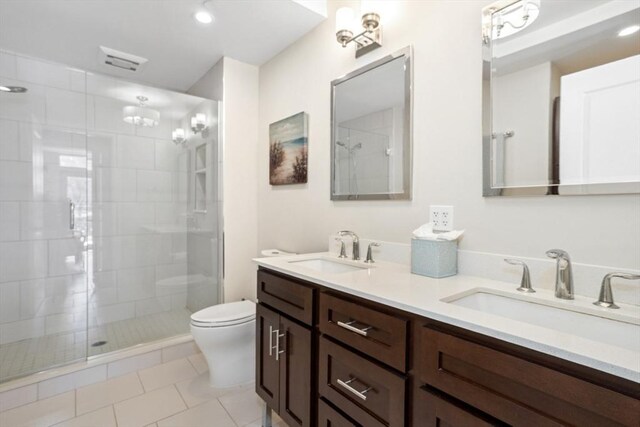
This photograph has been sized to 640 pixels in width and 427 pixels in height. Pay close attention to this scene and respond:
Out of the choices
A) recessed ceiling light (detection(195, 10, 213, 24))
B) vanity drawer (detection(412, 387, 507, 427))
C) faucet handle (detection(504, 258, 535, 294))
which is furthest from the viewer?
recessed ceiling light (detection(195, 10, 213, 24))

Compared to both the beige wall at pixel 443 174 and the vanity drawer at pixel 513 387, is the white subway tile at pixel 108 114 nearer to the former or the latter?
the beige wall at pixel 443 174

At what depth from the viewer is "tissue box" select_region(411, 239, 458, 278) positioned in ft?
3.97

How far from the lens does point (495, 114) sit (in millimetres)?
1188

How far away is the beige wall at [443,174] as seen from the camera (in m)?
0.99

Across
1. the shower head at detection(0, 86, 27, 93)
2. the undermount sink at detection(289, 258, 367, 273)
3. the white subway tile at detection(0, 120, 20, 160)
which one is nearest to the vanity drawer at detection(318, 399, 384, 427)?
the undermount sink at detection(289, 258, 367, 273)

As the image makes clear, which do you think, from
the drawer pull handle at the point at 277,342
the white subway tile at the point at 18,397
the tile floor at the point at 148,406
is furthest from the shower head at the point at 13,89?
the drawer pull handle at the point at 277,342

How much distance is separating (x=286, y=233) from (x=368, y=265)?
97 cm

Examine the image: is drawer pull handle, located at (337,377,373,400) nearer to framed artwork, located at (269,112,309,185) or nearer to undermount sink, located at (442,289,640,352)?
undermount sink, located at (442,289,640,352)

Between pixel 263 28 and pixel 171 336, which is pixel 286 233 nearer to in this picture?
pixel 171 336

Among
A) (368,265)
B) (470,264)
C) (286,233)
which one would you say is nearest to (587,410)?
(470,264)

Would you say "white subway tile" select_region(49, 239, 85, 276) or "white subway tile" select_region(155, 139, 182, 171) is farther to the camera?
"white subway tile" select_region(155, 139, 182, 171)

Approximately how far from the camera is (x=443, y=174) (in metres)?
1.37

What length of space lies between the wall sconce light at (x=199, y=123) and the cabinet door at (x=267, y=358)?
1.77 m

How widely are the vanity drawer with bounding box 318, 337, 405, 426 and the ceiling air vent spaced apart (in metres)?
2.68
